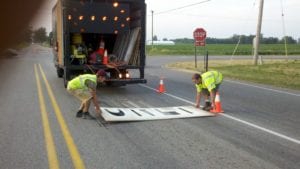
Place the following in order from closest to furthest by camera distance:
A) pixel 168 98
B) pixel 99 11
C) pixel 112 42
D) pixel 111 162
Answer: pixel 111 162
pixel 168 98
pixel 99 11
pixel 112 42

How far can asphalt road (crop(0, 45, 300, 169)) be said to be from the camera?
586 centimetres

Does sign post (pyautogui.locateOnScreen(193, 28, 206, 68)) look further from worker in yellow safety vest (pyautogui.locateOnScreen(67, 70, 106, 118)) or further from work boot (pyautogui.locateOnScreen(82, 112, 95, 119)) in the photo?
work boot (pyautogui.locateOnScreen(82, 112, 95, 119))

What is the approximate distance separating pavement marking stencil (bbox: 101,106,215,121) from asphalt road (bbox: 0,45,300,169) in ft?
1.29

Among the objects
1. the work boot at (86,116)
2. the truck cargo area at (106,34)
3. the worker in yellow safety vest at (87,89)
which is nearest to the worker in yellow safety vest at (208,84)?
the worker in yellow safety vest at (87,89)

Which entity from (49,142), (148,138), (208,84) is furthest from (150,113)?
(49,142)

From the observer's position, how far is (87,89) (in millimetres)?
9789

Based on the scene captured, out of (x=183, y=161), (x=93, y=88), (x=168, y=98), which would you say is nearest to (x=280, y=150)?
(x=183, y=161)

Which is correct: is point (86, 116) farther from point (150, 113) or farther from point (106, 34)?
point (106, 34)

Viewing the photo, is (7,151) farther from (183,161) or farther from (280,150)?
(280,150)

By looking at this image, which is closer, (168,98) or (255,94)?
(168,98)

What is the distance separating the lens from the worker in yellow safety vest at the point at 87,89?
9570 mm

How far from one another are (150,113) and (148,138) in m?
2.79

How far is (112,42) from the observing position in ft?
54.5

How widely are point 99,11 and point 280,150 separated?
30.0 ft
